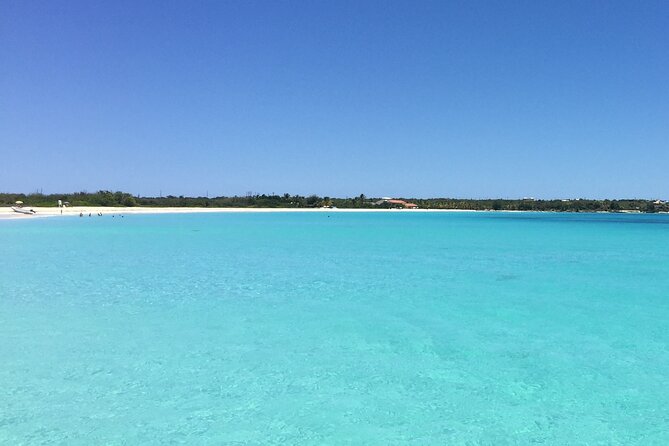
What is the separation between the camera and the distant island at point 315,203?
91.6 metres

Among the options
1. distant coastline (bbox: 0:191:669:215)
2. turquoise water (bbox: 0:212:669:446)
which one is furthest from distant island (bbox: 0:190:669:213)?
Answer: turquoise water (bbox: 0:212:669:446)

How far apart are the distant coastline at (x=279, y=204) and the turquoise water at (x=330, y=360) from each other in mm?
66348

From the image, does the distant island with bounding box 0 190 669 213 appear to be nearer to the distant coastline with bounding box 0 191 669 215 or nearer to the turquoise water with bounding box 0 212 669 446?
the distant coastline with bounding box 0 191 669 215

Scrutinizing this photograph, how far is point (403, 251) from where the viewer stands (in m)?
24.5

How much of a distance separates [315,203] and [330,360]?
126953mm

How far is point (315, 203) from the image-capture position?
439ft

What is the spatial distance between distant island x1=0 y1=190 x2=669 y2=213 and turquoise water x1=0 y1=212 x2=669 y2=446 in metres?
85.1

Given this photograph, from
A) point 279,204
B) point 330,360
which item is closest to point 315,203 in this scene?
point 279,204

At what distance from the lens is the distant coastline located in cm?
8950

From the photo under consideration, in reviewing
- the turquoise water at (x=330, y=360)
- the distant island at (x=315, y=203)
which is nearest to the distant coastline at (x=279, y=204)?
the distant island at (x=315, y=203)

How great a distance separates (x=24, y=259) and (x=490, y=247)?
854 inches

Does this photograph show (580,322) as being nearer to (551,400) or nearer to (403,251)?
(551,400)

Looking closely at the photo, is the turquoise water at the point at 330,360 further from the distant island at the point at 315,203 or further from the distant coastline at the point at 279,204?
the distant island at the point at 315,203

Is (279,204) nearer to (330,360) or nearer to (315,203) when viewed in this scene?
(315,203)
